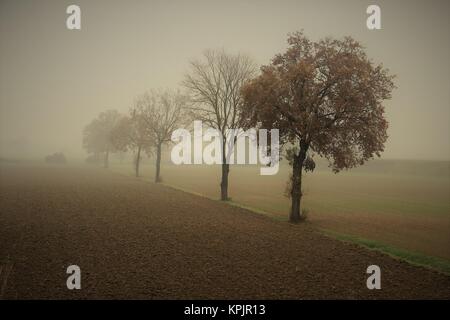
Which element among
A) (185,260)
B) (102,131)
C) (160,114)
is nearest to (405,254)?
(185,260)

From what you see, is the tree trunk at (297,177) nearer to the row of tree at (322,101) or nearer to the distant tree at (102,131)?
the row of tree at (322,101)

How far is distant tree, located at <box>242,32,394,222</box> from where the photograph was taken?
20.6 meters

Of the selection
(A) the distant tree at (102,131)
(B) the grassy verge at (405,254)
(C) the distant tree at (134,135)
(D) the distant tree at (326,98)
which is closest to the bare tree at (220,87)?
(D) the distant tree at (326,98)

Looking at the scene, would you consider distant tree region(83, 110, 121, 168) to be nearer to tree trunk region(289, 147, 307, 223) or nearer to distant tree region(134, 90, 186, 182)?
distant tree region(134, 90, 186, 182)

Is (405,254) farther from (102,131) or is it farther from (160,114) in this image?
(102,131)

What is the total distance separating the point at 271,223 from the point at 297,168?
4.63 meters

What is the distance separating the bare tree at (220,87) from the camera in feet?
112

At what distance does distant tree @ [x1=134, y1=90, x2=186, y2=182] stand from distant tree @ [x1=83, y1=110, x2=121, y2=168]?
4393cm

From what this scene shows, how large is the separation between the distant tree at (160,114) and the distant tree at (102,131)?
144 feet

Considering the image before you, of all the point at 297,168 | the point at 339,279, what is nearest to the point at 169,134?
the point at 297,168

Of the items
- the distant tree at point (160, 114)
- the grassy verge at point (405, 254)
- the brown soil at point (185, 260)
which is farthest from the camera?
the distant tree at point (160, 114)
